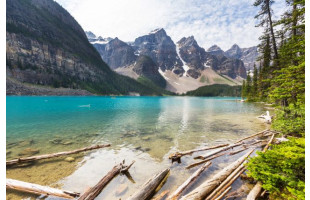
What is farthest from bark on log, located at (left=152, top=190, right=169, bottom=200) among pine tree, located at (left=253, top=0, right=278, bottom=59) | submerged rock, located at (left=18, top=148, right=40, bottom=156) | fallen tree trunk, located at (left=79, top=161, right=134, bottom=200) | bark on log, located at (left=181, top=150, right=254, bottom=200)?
pine tree, located at (left=253, top=0, right=278, bottom=59)

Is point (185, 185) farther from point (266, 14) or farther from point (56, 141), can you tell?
point (266, 14)

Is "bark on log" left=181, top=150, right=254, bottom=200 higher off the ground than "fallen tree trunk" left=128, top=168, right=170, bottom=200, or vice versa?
"bark on log" left=181, top=150, right=254, bottom=200

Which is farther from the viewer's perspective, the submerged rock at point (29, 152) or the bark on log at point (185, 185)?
the submerged rock at point (29, 152)

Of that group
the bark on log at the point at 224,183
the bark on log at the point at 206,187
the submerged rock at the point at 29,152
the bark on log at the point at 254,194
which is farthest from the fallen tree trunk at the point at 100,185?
the submerged rock at the point at 29,152

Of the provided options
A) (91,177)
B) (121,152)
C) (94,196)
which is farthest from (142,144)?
(94,196)

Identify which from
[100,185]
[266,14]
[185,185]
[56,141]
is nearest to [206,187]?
[185,185]

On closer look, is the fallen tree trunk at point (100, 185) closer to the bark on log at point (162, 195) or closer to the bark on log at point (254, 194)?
the bark on log at point (162, 195)

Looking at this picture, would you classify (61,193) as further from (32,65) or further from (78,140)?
(32,65)

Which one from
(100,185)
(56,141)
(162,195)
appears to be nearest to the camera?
(162,195)

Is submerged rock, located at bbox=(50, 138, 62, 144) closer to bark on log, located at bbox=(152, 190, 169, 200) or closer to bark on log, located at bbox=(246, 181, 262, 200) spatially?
bark on log, located at bbox=(152, 190, 169, 200)

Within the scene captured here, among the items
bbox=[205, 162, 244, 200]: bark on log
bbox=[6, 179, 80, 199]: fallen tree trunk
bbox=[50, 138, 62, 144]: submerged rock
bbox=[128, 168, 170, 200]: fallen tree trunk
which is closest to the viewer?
bbox=[205, 162, 244, 200]: bark on log

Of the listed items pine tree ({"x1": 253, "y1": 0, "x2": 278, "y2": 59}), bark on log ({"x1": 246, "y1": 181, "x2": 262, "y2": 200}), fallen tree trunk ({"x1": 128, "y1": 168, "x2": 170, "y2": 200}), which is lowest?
fallen tree trunk ({"x1": 128, "y1": 168, "x2": 170, "y2": 200})

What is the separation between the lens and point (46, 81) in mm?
178250

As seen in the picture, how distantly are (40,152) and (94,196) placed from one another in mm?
10537
